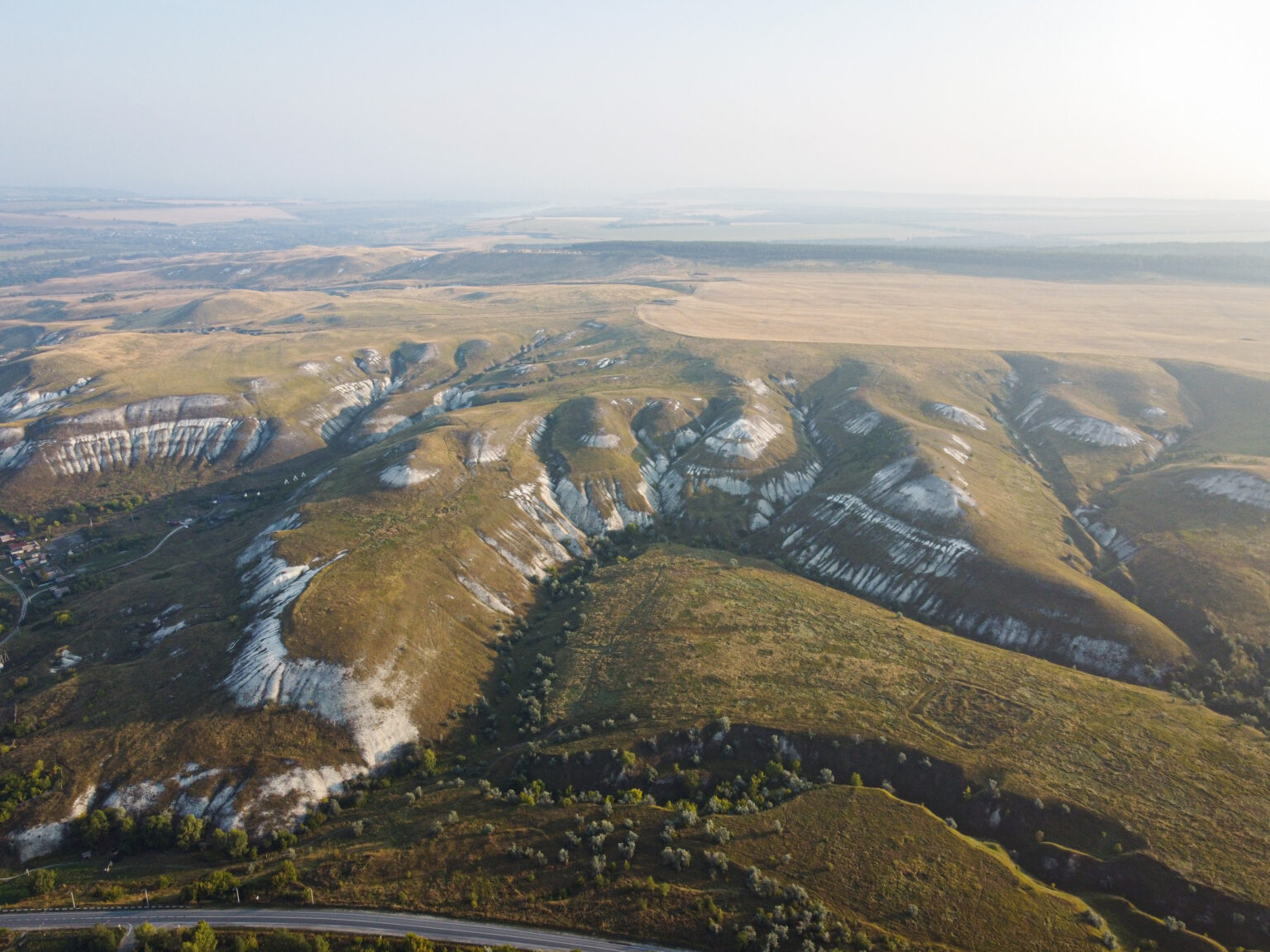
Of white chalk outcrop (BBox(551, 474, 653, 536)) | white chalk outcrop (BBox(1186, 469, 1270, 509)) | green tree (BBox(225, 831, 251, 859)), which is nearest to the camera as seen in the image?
green tree (BBox(225, 831, 251, 859))

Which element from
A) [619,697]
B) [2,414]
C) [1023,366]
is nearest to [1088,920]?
[619,697]

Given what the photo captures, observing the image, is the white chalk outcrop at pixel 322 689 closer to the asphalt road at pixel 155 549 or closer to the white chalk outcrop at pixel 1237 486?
the asphalt road at pixel 155 549

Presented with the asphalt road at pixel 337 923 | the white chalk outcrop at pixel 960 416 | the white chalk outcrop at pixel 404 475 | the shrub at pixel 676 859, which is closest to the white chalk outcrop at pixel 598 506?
the white chalk outcrop at pixel 404 475

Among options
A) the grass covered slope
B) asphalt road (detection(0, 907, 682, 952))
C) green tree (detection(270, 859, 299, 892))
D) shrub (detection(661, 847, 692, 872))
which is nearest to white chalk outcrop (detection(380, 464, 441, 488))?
the grass covered slope

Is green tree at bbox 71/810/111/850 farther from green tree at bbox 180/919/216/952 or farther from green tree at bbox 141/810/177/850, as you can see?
green tree at bbox 180/919/216/952

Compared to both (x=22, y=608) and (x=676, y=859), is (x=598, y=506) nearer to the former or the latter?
(x=676, y=859)

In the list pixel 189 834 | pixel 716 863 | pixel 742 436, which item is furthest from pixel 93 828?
pixel 742 436
